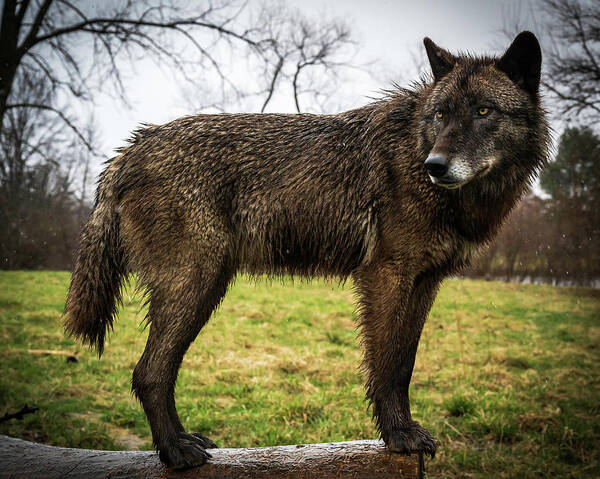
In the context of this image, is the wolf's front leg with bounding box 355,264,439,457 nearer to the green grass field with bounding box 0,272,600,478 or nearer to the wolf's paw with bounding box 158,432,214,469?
the green grass field with bounding box 0,272,600,478

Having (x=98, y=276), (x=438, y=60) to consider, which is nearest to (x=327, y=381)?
(x=98, y=276)

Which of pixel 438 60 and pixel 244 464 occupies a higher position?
pixel 438 60

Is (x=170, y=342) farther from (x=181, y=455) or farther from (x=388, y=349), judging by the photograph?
(x=388, y=349)

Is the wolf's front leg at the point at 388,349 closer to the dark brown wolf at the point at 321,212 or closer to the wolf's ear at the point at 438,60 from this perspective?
the dark brown wolf at the point at 321,212

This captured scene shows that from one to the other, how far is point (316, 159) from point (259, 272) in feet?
2.95

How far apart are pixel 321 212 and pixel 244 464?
165 centimetres

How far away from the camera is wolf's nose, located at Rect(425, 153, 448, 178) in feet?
7.38

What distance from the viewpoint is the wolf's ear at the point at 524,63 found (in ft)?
Answer: 8.39

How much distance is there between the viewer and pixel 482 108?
8.34 ft

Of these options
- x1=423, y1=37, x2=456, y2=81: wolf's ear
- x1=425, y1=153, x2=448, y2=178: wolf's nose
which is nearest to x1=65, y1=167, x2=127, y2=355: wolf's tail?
x1=425, y1=153, x2=448, y2=178: wolf's nose

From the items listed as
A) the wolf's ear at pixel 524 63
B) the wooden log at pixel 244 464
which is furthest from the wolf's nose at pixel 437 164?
the wooden log at pixel 244 464

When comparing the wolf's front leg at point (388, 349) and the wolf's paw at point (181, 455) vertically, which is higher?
the wolf's front leg at point (388, 349)

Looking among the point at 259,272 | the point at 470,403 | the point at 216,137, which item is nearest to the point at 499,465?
the point at 470,403

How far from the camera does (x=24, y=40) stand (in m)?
6.15
